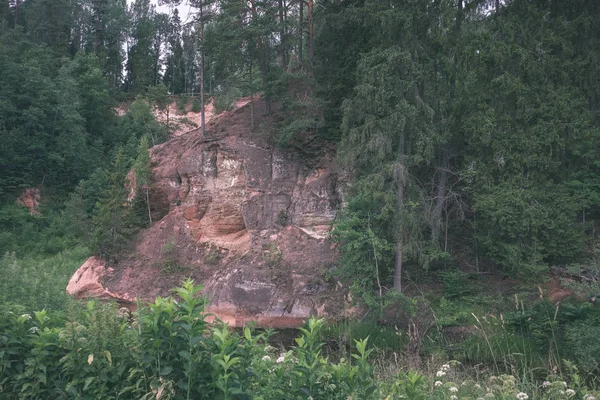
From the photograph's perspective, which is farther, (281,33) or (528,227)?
(281,33)

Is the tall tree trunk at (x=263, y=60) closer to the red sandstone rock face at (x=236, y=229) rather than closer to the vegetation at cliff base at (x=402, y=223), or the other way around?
the vegetation at cliff base at (x=402, y=223)

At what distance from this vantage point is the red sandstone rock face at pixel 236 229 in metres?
21.2

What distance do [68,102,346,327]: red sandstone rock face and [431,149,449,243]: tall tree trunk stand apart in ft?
14.1

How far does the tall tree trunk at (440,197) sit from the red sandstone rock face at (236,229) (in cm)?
431

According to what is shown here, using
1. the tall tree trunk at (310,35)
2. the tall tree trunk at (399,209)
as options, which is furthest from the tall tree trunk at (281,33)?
the tall tree trunk at (399,209)

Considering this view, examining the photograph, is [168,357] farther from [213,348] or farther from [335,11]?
[335,11]

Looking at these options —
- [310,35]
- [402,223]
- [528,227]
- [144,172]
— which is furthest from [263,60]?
[528,227]

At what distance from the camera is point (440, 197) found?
20016 mm

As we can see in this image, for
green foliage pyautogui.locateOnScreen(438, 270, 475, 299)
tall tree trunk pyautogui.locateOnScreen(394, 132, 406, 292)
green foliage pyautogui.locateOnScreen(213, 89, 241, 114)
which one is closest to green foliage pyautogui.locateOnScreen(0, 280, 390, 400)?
tall tree trunk pyautogui.locateOnScreen(394, 132, 406, 292)

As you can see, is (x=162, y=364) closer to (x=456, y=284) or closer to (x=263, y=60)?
(x=456, y=284)

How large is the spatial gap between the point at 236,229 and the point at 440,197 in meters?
9.39

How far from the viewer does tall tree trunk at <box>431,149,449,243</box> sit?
19.0 metres

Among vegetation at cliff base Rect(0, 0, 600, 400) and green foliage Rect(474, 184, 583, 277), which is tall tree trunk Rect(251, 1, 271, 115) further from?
green foliage Rect(474, 184, 583, 277)

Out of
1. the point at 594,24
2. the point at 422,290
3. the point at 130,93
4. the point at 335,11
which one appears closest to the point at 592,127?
the point at 594,24
